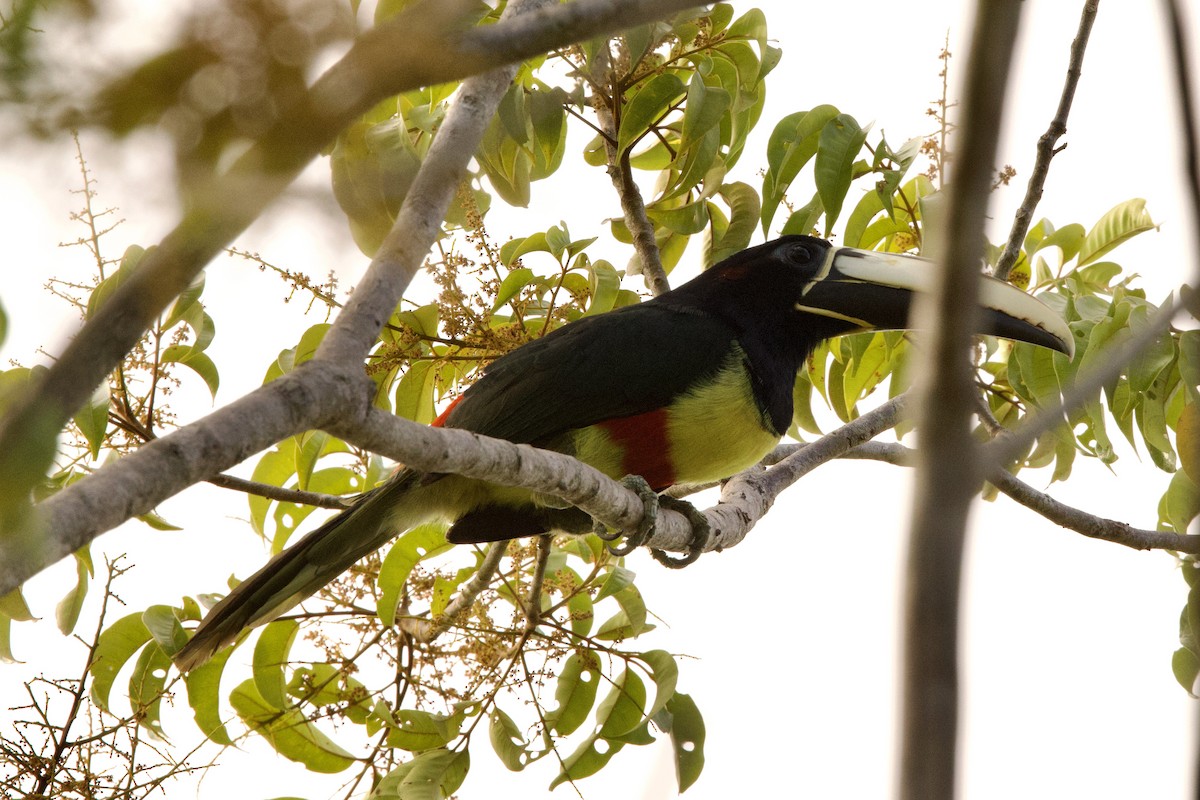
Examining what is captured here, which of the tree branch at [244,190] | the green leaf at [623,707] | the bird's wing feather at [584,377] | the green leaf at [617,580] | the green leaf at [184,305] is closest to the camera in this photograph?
the tree branch at [244,190]

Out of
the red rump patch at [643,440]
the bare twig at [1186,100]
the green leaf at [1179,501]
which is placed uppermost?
the red rump patch at [643,440]

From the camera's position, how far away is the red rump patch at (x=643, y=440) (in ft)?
11.3

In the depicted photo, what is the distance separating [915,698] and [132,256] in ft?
7.76

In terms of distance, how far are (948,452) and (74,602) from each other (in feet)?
9.83

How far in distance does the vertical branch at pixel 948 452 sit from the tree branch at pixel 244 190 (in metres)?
0.41

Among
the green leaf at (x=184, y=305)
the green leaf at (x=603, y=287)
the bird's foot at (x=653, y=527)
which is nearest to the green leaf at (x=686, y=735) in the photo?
the bird's foot at (x=653, y=527)

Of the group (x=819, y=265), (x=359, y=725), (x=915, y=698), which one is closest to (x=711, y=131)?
(x=819, y=265)

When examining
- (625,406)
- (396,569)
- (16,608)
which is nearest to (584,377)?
(625,406)

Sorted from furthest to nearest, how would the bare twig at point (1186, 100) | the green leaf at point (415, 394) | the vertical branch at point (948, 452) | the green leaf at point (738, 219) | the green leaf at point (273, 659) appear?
the green leaf at point (738, 219)
the green leaf at point (415, 394)
the green leaf at point (273, 659)
the bare twig at point (1186, 100)
the vertical branch at point (948, 452)

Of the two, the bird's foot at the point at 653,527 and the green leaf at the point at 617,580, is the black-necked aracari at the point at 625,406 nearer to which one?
the bird's foot at the point at 653,527

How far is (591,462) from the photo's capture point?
3518mm

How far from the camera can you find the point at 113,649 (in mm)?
3049

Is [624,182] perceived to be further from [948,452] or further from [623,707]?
[948,452]

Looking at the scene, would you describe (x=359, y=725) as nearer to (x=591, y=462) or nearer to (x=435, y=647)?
(x=435, y=647)
